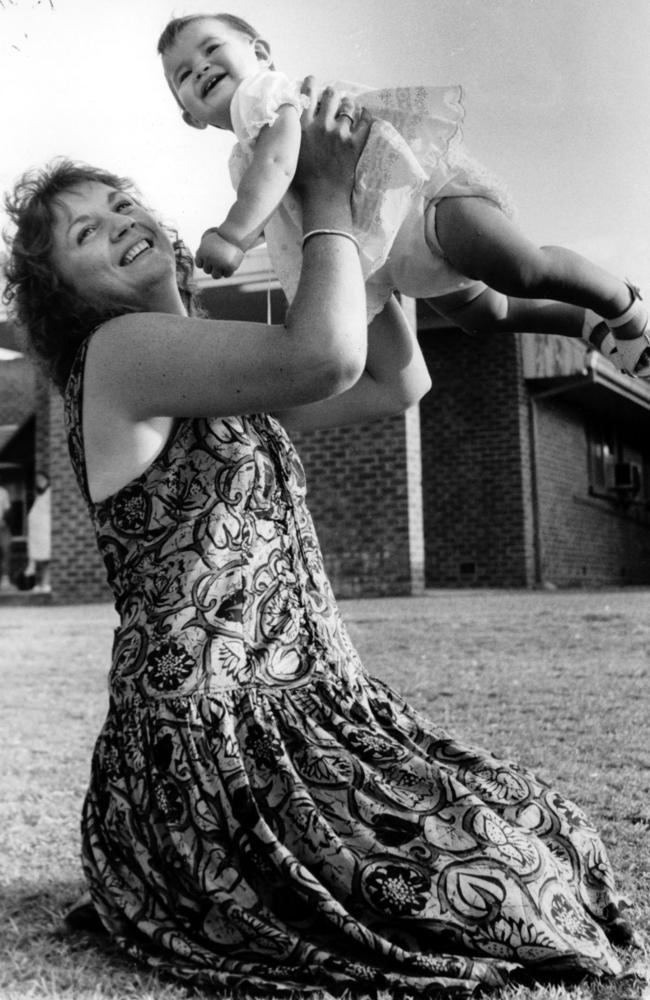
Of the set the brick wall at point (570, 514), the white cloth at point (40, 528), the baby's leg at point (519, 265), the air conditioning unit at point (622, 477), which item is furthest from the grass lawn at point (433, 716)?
the air conditioning unit at point (622, 477)

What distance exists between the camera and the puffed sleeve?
5.86 feet

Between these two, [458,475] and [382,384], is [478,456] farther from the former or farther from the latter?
[382,384]

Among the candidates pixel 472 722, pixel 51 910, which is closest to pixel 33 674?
pixel 472 722

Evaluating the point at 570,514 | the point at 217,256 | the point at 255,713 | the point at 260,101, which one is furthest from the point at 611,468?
the point at 217,256

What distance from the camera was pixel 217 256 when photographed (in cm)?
153

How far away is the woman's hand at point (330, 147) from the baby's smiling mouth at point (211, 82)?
11.3 inches

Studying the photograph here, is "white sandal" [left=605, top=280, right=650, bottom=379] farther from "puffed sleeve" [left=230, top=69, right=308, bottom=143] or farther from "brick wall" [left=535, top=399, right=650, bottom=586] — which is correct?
"brick wall" [left=535, top=399, right=650, bottom=586]

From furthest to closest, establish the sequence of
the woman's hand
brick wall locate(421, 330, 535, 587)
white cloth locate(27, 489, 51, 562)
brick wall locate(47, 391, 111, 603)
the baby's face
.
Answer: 1. white cloth locate(27, 489, 51, 562)
2. brick wall locate(421, 330, 535, 587)
3. brick wall locate(47, 391, 111, 603)
4. the baby's face
5. the woman's hand

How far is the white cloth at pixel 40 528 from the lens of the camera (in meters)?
14.3

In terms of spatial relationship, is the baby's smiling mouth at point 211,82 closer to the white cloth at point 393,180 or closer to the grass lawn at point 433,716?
the white cloth at point 393,180

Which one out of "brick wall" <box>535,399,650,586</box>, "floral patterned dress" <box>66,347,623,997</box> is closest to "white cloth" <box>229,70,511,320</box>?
"floral patterned dress" <box>66,347,623,997</box>

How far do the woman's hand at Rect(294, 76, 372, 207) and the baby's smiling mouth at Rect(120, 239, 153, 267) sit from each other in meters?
0.27

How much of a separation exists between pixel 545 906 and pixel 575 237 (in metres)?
1.33

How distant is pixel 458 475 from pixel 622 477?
5072 millimetres
